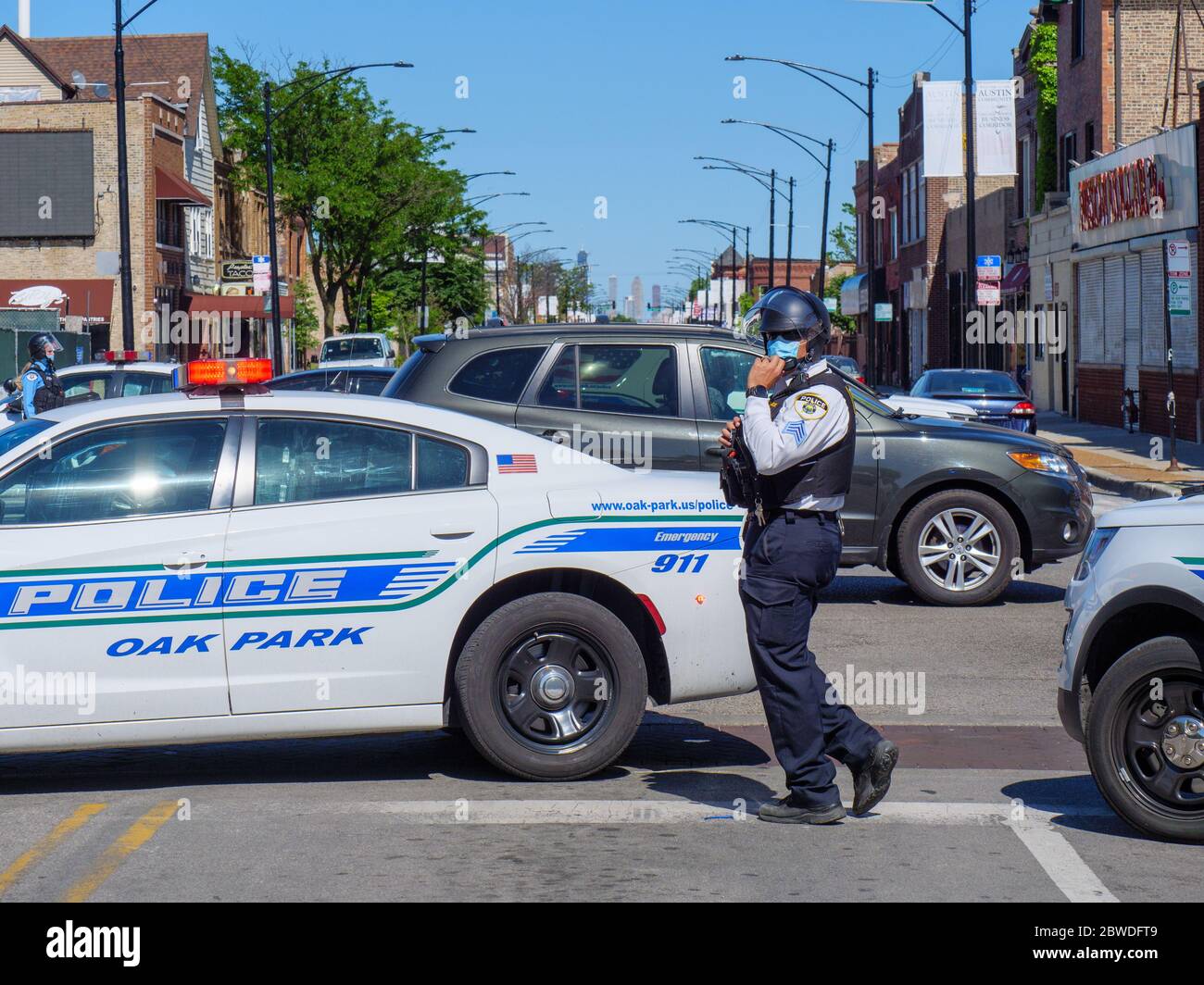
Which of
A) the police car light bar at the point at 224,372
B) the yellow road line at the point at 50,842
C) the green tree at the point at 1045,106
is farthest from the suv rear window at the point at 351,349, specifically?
the yellow road line at the point at 50,842

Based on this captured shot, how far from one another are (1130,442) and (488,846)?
2603 cm

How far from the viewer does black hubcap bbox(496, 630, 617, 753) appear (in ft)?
22.5

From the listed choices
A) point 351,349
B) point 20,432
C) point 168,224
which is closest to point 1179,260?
point 20,432

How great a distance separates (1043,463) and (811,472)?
6.59 metres

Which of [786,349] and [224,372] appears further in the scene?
[224,372]

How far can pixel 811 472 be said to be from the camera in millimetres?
6004

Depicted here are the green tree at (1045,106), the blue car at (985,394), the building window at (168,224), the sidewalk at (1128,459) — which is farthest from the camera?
the building window at (168,224)

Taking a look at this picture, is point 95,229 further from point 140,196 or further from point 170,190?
point 170,190

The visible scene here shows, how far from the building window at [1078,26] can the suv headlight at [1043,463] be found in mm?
30003

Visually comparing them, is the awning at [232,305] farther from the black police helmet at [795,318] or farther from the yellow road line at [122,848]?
the black police helmet at [795,318]

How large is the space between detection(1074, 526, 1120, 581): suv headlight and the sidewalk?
940cm

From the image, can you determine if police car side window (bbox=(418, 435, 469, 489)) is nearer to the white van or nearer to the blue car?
the blue car

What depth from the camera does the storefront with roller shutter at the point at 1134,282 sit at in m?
30.3

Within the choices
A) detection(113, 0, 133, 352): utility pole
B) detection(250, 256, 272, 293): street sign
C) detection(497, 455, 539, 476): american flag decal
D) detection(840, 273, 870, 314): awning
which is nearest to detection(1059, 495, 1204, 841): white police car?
detection(497, 455, 539, 476): american flag decal
